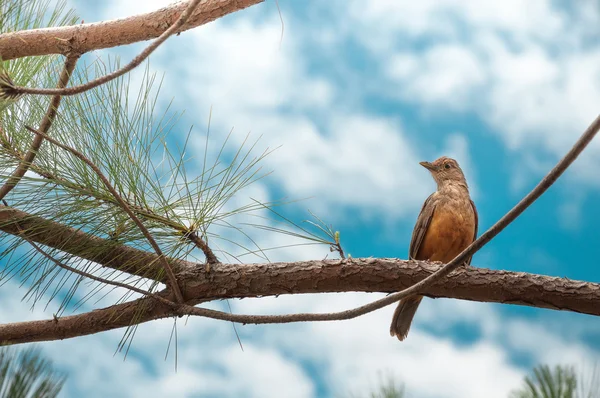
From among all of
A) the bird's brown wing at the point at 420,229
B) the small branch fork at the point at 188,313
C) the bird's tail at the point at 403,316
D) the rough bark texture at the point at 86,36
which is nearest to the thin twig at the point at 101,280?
the small branch fork at the point at 188,313

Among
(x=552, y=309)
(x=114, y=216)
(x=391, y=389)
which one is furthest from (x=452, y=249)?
(x=114, y=216)

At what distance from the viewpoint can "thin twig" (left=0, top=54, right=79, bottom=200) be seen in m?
2.16

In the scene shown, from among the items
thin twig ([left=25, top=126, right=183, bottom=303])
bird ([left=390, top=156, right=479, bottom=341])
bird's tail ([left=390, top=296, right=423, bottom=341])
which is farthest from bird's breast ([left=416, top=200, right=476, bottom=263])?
thin twig ([left=25, top=126, right=183, bottom=303])

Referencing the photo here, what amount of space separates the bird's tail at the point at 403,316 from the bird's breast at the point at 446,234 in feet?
0.62

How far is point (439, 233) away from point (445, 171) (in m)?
0.42

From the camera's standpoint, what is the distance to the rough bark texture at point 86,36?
228 centimetres

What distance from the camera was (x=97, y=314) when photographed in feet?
7.41

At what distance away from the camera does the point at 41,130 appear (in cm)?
224

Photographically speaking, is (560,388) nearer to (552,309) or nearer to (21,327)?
(552,309)

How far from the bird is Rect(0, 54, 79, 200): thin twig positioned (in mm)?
1295

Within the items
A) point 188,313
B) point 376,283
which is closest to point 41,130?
point 188,313

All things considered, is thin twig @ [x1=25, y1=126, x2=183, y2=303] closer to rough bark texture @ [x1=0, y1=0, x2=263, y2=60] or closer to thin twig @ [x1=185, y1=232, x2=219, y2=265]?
thin twig @ [x1=185, y1=232, x2=219, y2=265]

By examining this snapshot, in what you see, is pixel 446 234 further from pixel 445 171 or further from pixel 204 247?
pixel 204 247

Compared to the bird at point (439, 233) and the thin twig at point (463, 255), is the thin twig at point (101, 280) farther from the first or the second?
the bird at point (439, 233)
